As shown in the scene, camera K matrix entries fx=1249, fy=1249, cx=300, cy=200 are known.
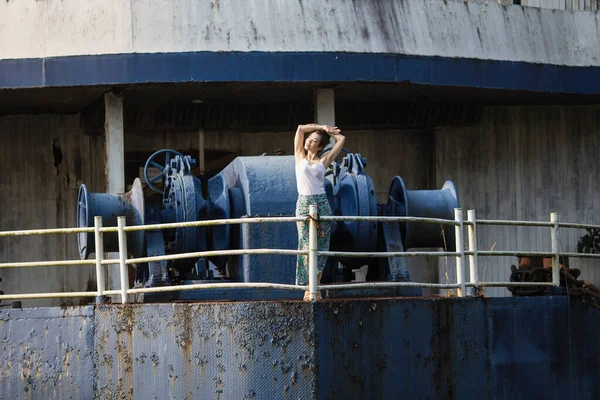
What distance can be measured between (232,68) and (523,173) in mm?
6461

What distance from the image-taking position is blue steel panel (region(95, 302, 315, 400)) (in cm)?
1181

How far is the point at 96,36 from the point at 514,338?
9.18m

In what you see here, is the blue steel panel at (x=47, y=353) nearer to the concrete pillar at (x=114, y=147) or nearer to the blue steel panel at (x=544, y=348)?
the blue steel panel at (x=544, y=348)

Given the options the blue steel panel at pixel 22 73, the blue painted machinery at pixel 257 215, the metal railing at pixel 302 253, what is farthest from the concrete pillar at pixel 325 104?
the metal railing at pixel 302 253

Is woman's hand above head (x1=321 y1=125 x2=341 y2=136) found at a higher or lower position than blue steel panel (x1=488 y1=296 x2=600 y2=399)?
higher

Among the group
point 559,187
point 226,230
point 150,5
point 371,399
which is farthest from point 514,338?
point 559,187

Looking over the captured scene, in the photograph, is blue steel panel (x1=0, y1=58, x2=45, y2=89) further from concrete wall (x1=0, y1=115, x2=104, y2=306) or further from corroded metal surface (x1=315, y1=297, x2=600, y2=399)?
corroded metal surface (x1=315, y1=297, x2=600, y2=399)

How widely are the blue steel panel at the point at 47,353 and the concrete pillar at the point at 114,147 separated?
7065 millimetres

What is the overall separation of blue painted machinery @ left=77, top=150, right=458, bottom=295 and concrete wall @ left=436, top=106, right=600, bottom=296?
27.5 feet

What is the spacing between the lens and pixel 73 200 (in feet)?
73.8

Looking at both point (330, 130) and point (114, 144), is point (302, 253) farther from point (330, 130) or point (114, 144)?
point (114, 144)

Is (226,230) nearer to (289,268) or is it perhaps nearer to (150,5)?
(289,268)

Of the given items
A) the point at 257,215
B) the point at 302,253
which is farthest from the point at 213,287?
the point at 302,253

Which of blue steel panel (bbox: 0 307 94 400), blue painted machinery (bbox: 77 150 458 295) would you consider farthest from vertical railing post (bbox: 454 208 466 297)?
blue steel panel (bbox: 0 307 94 400)
